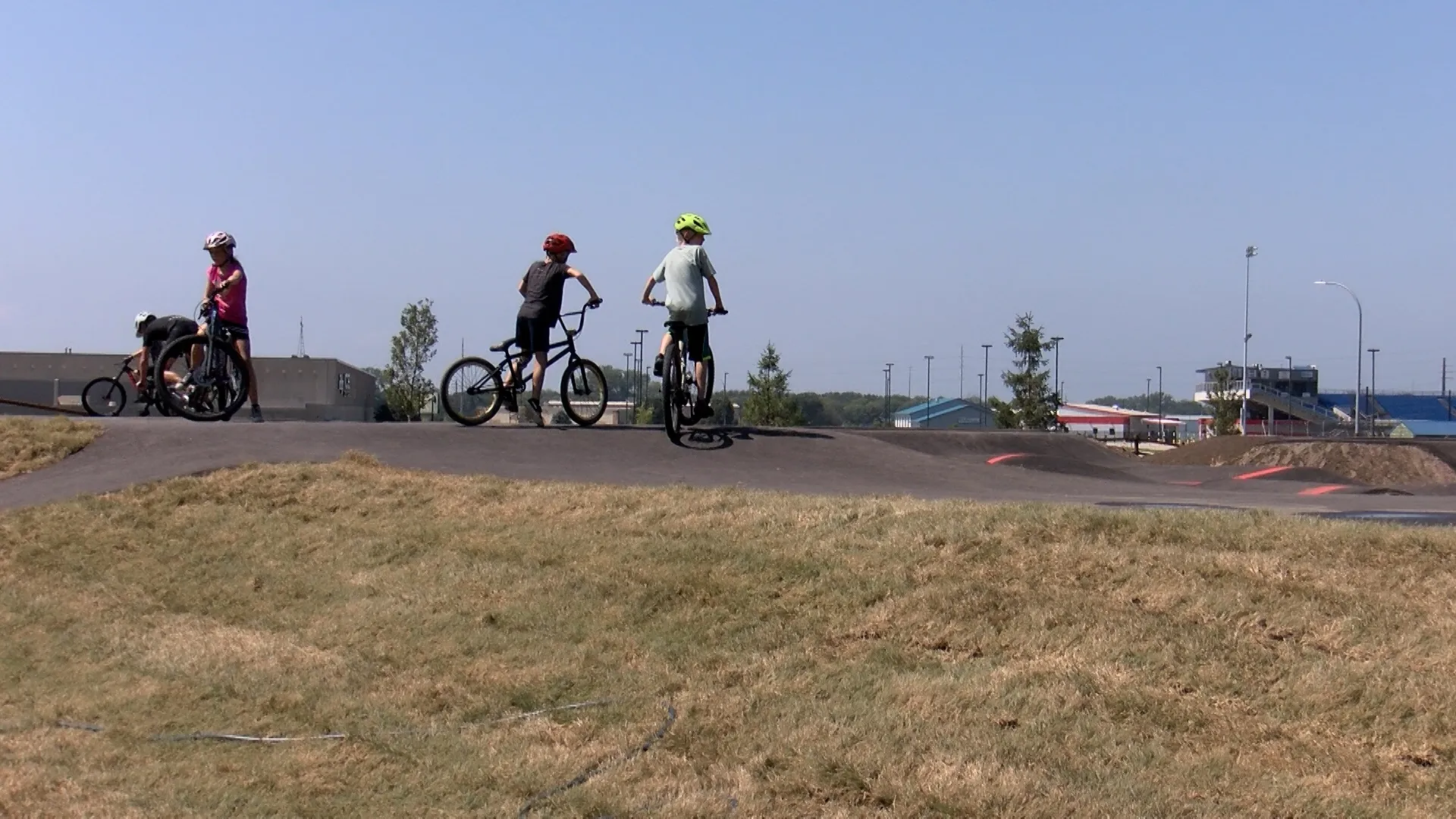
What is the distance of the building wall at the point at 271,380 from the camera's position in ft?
97.1

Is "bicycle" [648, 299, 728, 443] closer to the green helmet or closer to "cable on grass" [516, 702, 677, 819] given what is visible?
the green helmet

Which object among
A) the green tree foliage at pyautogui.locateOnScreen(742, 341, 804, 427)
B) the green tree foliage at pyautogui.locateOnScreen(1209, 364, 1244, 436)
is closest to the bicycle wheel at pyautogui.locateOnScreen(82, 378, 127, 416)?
the green tree foliage at pyautogui.locateOnScreen(742, 341, 804, 427)

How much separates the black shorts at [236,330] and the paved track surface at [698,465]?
999 millimetres

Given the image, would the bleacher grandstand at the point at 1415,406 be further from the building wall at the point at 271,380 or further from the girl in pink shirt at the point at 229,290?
the girl in pink shirt at the point at 229,290

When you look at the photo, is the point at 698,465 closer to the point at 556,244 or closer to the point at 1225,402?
the point at 556,244

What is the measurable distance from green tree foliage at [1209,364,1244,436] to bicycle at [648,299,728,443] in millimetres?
48327

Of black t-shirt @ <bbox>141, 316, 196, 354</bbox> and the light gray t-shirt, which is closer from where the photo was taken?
the light gray t-shirt

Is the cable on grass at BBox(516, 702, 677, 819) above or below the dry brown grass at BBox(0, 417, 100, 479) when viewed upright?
below

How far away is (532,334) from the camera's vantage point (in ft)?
39.0

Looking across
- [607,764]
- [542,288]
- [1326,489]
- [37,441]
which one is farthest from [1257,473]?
[37,441]

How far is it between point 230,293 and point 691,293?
14.2 feet

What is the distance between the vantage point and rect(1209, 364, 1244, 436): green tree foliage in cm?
5665

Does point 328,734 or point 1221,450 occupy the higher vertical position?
point 1221,450

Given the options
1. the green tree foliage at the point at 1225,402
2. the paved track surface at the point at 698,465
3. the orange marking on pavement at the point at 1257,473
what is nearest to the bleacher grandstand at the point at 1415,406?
the green tree foliage at the point at 1225,402
